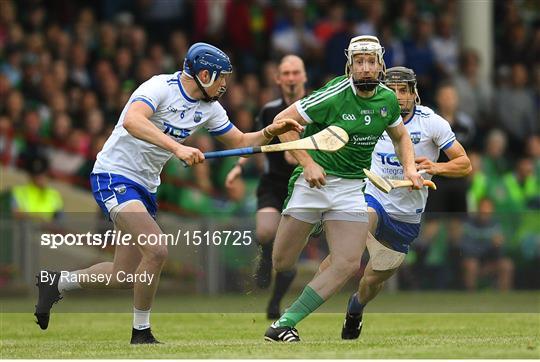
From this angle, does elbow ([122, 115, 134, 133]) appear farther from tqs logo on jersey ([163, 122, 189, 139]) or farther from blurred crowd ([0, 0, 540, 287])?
blurred crowd ([0, 0, 540, 287])

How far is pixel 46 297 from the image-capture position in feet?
38.3

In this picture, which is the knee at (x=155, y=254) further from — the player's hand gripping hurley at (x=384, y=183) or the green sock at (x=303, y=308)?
the player's hand gripping hurley at (x=384, y=183)

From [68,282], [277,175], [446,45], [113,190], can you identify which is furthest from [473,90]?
[113,190]

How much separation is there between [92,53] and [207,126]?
9247 millimetres

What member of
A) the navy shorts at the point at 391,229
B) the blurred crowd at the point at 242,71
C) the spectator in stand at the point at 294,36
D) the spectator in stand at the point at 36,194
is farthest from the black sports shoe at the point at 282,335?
the spectator in stand at the point at 294,36

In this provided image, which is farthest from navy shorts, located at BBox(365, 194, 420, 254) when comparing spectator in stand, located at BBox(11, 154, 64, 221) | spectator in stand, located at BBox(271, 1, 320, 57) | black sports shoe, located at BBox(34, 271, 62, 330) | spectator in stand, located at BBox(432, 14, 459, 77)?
spectator in stand, located at BBox(432, 14, 459, 77)

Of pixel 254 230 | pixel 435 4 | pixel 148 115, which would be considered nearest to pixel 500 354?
pixel 148 115

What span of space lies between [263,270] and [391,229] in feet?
3.99

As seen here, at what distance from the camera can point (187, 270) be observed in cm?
1602

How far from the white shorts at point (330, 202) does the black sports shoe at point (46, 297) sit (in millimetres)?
1878

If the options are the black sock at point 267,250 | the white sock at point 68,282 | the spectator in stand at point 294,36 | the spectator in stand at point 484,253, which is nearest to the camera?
the white sock at point 68,282

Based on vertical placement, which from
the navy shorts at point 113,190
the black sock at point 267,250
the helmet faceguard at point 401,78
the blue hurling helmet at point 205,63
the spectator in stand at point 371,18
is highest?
the blue hurling helmet at point 205,63

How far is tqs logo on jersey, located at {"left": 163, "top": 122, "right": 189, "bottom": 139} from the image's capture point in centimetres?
1128

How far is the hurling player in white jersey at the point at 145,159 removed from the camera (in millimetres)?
11008
